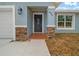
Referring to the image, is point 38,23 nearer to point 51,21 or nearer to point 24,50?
point 51,21

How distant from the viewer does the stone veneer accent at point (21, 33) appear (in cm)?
1176

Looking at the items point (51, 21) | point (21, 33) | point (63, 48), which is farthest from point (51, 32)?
point (63, 48)

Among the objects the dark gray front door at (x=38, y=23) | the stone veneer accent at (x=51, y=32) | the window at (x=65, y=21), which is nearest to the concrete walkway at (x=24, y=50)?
the stone veneer accent at (x=51, y=32)

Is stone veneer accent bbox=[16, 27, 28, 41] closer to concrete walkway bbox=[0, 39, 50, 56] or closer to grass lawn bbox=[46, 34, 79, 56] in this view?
grass lawn bbox=[46, 34, 79, 56]

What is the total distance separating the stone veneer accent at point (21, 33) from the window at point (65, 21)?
633cm

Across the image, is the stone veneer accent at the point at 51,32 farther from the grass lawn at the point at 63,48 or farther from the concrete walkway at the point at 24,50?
the concrete walkway at the point at 24,50

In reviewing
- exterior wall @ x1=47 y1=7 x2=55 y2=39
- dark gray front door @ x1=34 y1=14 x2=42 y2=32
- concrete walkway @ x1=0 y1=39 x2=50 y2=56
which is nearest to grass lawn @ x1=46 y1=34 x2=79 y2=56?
concrete walkway @ x1=0 y1=39 x2=50 y2=56

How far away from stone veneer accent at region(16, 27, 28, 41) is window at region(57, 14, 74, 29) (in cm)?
633

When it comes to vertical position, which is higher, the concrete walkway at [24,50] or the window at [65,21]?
the window at [65,21]

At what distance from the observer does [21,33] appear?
1182cm

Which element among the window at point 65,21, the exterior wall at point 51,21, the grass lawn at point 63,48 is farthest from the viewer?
the window at point 65,21

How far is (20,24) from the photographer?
11.7 metres

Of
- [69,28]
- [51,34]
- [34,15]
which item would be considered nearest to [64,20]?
[69,28]

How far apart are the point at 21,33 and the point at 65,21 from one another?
7.05 metres
